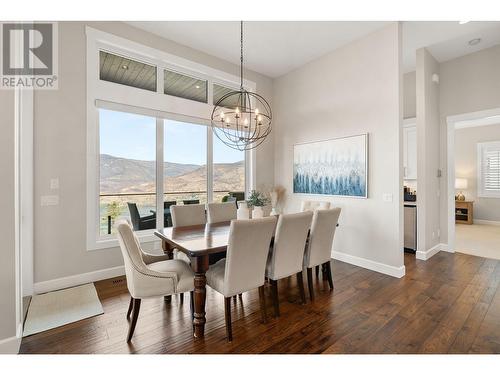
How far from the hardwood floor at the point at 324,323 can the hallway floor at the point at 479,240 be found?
1527 millimetres

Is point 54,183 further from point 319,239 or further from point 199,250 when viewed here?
point 319,239

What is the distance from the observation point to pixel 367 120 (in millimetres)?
3797

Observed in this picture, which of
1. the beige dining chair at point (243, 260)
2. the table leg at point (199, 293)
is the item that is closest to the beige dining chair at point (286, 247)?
the beige dining chair at point (243, 260)

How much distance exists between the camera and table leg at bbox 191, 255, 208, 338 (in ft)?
6.84

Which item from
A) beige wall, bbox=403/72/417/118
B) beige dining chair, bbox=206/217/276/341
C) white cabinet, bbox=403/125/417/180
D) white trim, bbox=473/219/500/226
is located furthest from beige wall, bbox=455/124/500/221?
beige dining chair, bbox=206/217/276/341

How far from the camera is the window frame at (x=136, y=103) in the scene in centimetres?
324

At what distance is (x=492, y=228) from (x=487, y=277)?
443cm

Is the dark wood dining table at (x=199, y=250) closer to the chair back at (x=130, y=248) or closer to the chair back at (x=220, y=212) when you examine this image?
the chair back at (x=130, y=248)

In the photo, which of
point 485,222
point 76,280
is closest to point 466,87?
point 485,222

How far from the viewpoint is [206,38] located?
3.90m

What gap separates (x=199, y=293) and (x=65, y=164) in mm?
2438

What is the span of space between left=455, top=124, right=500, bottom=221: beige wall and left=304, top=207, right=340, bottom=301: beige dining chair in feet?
23.2
